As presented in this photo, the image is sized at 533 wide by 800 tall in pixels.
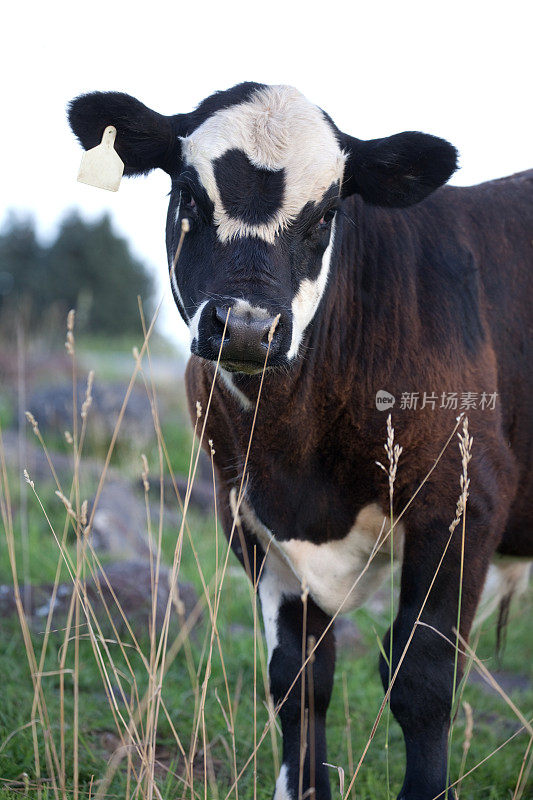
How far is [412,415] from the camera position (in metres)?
3.22

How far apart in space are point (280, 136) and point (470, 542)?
5.63 ft

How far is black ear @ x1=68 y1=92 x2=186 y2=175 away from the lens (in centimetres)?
339

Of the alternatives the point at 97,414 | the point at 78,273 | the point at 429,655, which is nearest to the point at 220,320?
the point at 429,655

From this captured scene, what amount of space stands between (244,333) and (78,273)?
26.2 meters

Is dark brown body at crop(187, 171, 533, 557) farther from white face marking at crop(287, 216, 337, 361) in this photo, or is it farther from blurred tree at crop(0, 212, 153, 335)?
blurred tree at crop(0, 212, 153, 335)

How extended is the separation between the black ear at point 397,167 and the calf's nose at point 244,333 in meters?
1.10

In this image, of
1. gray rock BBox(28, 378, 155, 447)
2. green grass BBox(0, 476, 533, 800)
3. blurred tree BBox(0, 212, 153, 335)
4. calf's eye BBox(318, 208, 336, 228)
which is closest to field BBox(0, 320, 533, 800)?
green grass BBox(0, 476, 533, 800)

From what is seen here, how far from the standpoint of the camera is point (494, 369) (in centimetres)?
356

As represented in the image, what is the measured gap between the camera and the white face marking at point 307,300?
3.00 metres

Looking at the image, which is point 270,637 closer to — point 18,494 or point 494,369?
point 494,369

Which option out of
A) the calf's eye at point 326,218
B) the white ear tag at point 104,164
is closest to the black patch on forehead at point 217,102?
the white ear tag at point 104,164

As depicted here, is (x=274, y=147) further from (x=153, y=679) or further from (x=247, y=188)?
(x=153, y=679)

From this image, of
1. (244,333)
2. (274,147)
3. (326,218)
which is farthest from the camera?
(326,218)

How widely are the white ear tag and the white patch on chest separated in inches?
56.9
